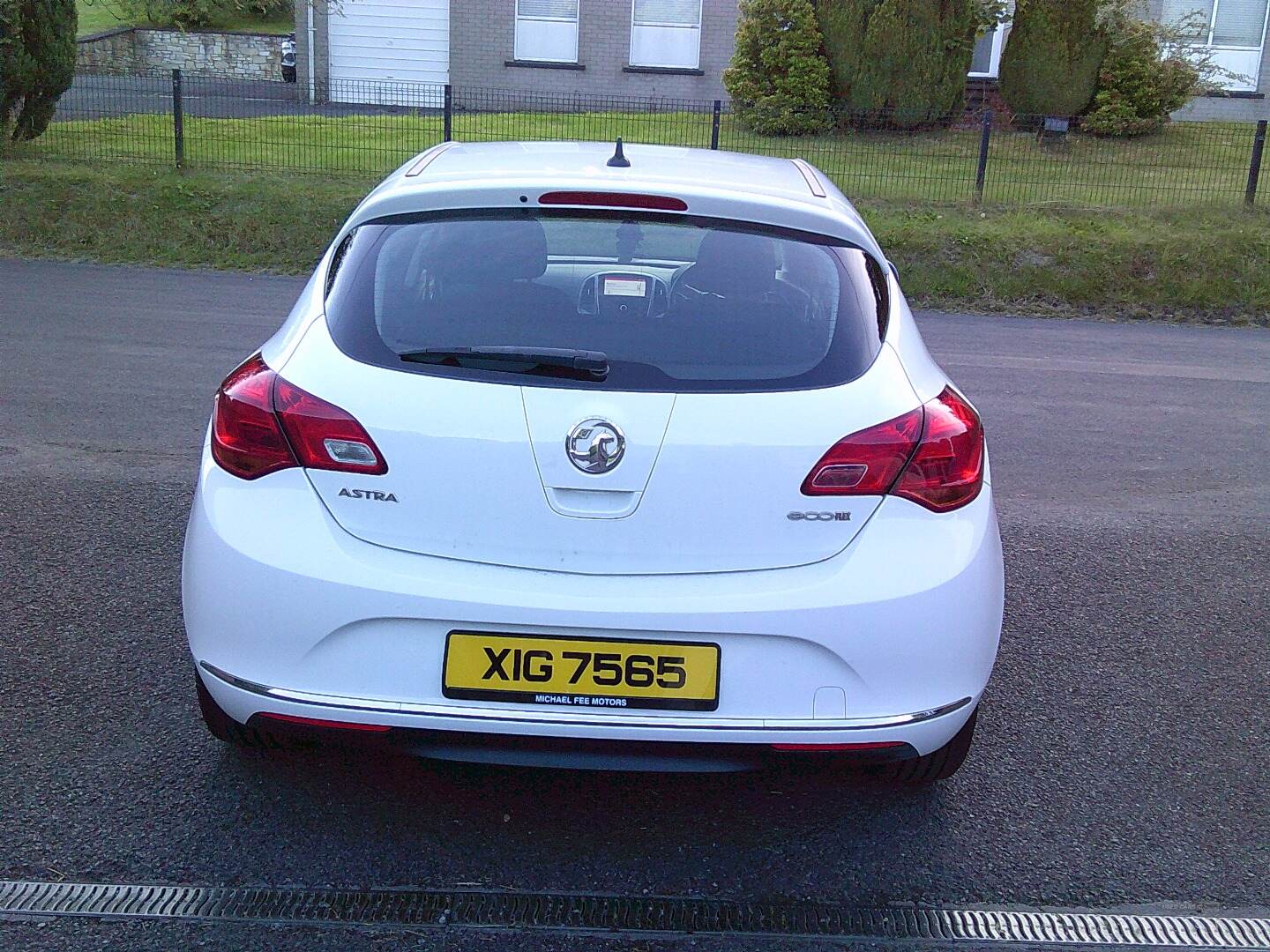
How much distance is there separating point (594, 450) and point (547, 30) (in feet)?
79.8

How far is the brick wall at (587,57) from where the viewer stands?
83.3ft

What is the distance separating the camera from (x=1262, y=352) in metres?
11.0

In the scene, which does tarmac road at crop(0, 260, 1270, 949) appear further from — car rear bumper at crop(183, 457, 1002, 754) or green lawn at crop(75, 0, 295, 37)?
green lawn at crop(75, 0, 295, 37)

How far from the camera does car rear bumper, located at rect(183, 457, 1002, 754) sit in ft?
9.21

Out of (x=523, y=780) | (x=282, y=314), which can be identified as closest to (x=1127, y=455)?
(x=523, y=780)

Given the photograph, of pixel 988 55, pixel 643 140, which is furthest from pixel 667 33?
pixel 643 140

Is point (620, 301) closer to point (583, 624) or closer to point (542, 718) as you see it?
point (583, 624)

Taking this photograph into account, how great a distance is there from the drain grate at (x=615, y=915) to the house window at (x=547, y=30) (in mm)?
24372

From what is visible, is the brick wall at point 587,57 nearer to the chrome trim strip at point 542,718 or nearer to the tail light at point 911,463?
the tail light at point 911,463

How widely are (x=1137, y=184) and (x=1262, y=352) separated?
5.58 meters

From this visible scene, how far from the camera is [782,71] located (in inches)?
771

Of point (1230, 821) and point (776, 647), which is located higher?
point (776, 647)

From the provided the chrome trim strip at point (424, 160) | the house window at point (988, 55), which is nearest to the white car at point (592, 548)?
the chrome trim strip at point (424, 160)

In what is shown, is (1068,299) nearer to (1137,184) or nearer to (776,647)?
(1137,184)
